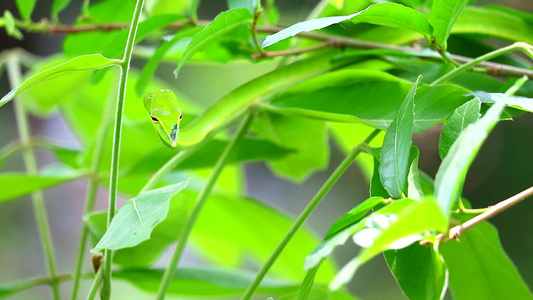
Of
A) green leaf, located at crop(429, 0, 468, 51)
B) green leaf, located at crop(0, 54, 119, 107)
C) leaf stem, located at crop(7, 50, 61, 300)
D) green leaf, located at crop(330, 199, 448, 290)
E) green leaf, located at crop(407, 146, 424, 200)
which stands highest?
green leaf, located at crop(429, 0, 468, 51)

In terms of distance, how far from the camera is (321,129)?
0.56 metres

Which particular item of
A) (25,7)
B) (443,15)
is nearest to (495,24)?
(443,15)

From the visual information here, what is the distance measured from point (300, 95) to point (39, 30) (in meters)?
0.25

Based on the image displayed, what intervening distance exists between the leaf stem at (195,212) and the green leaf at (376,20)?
0.51 ft

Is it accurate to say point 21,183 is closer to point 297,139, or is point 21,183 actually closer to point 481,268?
point 297,139

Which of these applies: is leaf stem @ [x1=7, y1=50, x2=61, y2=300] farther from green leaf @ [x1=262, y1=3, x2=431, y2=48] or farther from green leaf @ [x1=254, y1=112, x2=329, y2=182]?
green leaf @ [x1=262, y1=3, x2=431, y2=48]

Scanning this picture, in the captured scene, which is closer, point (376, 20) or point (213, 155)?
point (376, 20)

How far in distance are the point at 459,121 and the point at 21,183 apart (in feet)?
1.27

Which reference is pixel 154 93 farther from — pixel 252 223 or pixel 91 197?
pixel 252 223

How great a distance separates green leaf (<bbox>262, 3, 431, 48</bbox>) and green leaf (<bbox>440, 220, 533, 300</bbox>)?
5.7 inches

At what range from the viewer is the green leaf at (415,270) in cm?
29

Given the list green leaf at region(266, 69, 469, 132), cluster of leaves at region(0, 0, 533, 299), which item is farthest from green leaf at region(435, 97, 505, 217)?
green leaf at region(266, 69, 469, 132)

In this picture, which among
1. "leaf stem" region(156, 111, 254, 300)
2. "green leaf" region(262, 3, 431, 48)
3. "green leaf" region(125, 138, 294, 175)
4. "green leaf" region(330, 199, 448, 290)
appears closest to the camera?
"green leaf" region(330, 199, 448, 290)

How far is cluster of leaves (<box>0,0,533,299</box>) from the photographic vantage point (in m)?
0.26
